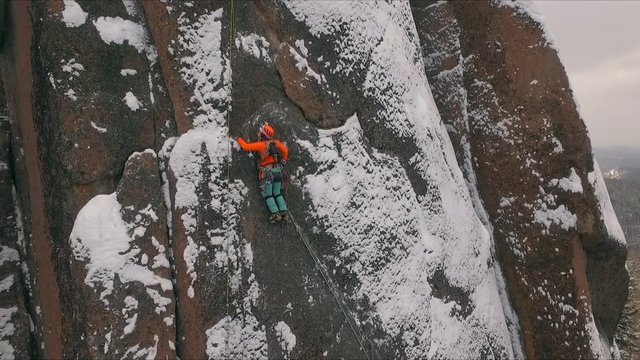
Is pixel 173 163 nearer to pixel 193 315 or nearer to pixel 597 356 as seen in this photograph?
pixel 193 315

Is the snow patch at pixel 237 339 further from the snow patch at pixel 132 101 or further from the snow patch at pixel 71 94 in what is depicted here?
the snow patch at pixel 71 94

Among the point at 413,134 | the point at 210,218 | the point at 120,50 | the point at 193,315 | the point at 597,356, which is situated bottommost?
the point at 597,356

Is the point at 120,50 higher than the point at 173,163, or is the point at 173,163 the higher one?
the point at 120,50

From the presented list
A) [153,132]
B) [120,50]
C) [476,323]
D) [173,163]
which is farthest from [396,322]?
[120,50]

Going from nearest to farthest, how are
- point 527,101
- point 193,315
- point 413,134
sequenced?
point 193,315
point 413,134
point 527,101

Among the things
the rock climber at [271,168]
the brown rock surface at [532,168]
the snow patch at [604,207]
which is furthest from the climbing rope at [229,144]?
the snow patch at [604,207]

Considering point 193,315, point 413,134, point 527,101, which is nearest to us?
point 193,315

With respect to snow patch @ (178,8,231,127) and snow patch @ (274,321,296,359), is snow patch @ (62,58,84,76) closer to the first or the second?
snow patch @ (178,8,231,127)
